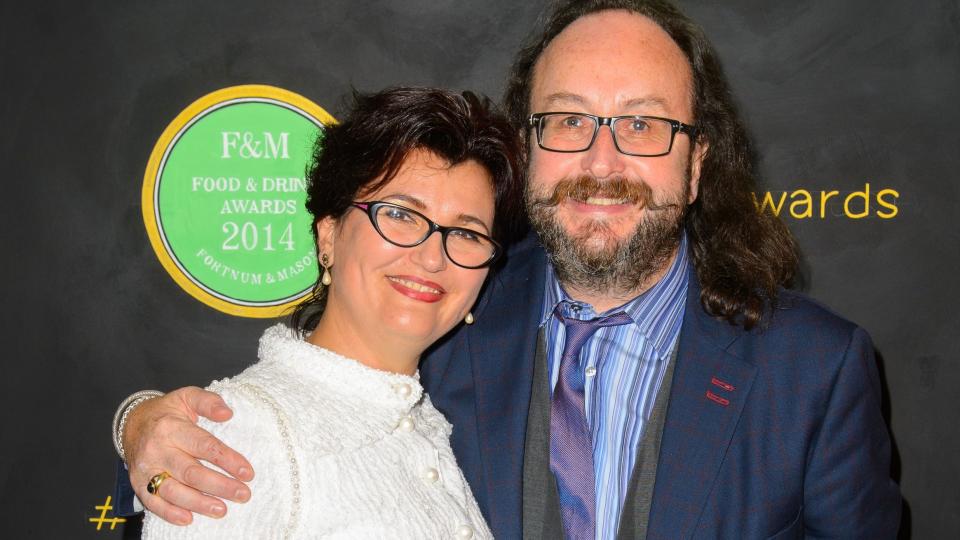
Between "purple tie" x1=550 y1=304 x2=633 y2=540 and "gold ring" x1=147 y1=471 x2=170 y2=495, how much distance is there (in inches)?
30.1

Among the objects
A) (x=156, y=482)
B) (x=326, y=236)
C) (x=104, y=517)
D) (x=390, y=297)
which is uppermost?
(x=326, y=236)

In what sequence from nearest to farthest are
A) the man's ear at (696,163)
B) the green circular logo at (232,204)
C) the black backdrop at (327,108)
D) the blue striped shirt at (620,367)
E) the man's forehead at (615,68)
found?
the blue striped shirt at (620,367) < the man's forehead at (615,68) < the man's ear at (696,163) < the black backdrop at (327,108) < the green circular logo at (232,204)

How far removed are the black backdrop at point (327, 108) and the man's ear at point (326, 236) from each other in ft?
3.65

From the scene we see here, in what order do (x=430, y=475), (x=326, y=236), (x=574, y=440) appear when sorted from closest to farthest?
(x=430, y=475), (x=326, y=236), (x=574, y=440)

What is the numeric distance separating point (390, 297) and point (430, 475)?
328 millimetres

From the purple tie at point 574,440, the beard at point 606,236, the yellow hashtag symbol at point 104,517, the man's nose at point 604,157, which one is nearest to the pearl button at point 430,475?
the purple tie at point 574,440

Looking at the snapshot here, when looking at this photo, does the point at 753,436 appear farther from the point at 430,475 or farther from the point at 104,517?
the point at 104,517

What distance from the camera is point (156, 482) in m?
1.39

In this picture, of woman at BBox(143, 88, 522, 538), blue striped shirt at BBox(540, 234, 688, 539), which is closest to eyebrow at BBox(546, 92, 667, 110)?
woman at BBox(143, 88, 522, 538)

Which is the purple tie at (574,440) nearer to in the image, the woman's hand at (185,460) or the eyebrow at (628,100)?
the eyebrow at (628,100)

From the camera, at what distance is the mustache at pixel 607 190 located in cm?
178

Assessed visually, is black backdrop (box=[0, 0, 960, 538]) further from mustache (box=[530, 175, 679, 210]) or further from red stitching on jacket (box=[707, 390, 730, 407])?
red stitching on jacket (box=[707, 390, 730, 407])

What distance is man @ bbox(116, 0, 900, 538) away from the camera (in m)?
1.66

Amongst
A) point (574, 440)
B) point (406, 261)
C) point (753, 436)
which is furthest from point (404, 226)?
point (753, 436)
